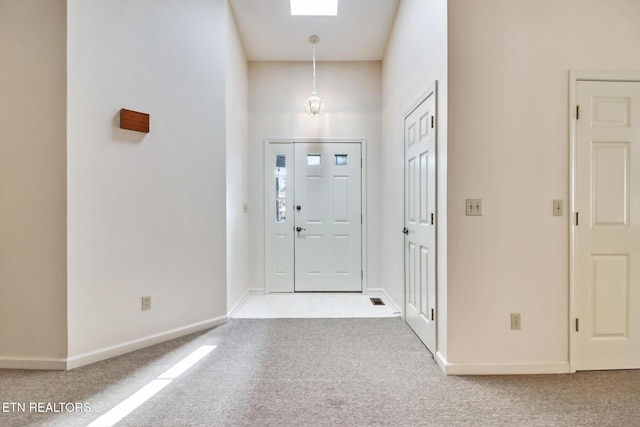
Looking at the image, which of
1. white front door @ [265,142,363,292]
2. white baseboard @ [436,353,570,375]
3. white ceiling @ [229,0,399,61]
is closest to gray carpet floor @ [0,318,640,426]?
white baseboard @ [436,353,570,375]

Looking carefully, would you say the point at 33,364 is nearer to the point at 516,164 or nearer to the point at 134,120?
the point at 134,120

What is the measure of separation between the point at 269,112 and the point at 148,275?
8.65 ft

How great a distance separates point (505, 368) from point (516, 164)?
1.40 m

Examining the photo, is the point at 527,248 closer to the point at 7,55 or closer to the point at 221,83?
the point at 221,83

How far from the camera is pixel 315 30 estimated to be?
378 cm

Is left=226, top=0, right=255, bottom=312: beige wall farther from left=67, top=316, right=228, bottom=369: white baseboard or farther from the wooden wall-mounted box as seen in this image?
the wooden wall-mounted box

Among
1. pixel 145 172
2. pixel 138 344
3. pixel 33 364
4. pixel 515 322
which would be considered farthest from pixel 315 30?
pixel 33 364

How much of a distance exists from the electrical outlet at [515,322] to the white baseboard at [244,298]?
2.53 m

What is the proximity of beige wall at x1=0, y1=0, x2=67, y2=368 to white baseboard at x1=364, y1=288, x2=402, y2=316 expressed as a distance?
2986 mm

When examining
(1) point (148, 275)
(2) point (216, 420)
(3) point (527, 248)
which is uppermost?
(3) point (527, 248)

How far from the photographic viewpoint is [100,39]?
2449 mm

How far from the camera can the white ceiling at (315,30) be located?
347 centimetres

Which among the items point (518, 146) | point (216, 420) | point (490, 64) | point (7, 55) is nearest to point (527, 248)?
point (518, 146)

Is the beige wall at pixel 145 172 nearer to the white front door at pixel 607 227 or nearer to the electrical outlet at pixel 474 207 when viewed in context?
the electrical outlet at pixel 474 207
